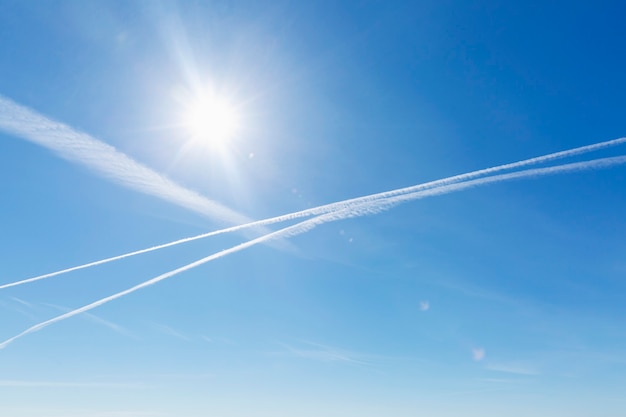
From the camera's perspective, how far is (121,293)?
6262 cm

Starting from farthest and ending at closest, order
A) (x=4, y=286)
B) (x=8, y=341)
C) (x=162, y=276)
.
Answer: (x=8, y=341), (x=162, y=276), (x=4, y=286)

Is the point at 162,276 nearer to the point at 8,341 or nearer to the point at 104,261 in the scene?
the point at 104,261

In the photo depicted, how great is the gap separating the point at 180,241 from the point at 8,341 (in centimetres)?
3515

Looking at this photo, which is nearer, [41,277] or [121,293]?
[41,277]

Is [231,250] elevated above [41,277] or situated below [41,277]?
above

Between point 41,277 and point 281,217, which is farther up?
point 281,217

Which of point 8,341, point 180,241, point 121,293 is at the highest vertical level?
point 180,241

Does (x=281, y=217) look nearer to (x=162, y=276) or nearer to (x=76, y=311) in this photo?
(x=162, y=276)

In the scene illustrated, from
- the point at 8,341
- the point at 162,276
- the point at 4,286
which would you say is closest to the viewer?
the point at 4,286

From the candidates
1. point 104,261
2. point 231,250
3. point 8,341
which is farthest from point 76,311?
point 231,250

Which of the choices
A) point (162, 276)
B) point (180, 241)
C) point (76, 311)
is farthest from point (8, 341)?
point (180, 241)

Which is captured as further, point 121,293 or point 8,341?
point 8,341

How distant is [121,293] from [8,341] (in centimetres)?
2266

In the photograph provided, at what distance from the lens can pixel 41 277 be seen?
58531mm
